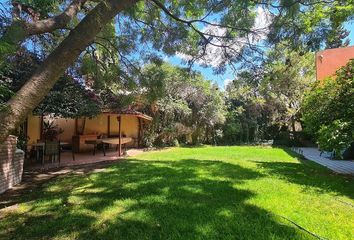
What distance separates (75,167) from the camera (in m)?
12.0

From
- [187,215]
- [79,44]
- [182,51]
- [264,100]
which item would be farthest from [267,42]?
[264,100]

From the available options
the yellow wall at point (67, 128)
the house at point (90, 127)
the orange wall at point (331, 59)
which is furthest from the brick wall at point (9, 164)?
the orange wall at point (331, 59)

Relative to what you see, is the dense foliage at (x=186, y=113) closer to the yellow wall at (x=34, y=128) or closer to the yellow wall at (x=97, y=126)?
the yellow wall at (x=97, y=126)

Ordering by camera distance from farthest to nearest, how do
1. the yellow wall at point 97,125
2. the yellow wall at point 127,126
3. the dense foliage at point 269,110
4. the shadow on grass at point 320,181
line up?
1. the dense foliage at point 269,110
2. the yellow wall at point 127,126
3. the yellow wall at point 97,125
4. the shadow on grass at point 320,181

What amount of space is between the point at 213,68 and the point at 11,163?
20.3 feet

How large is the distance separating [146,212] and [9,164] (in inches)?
177

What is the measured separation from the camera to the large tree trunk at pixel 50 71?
11.6 feet

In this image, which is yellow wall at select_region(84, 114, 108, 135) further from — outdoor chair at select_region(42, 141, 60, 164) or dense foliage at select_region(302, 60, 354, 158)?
dense foliage at select_region(302, 60, 354, 158)

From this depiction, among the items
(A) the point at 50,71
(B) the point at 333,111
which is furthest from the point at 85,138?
(A) the point at 50,71

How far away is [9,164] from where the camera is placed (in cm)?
839

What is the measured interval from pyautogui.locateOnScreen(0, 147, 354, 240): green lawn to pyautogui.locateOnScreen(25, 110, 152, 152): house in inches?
286

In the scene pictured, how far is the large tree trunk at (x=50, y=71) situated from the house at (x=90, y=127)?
1073 centimetres

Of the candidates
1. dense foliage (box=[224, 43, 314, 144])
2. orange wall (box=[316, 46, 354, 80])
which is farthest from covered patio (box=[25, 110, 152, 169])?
orange wall (box=[316, 46, 354, 80])

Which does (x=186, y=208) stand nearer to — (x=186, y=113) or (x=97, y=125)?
(x=97, y=125)
